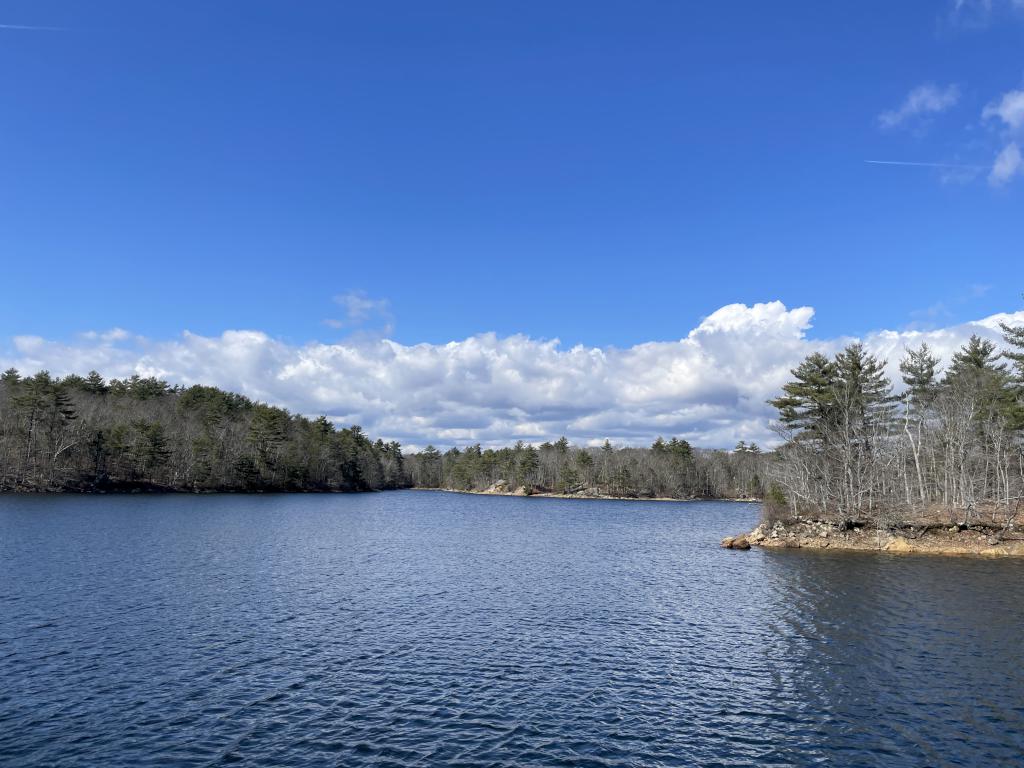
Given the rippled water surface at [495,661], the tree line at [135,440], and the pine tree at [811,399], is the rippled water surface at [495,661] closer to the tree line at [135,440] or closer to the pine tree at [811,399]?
the pine tree at [811,399]

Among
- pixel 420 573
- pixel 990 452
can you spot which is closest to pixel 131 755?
pixel 420 573

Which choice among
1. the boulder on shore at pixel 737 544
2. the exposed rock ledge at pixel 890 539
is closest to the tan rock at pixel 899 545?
the exposed rock ledge at pixel 890 539

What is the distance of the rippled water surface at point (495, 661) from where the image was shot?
19359mm

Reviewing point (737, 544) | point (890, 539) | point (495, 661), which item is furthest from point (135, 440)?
point (890, 539)

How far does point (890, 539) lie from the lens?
220 ft

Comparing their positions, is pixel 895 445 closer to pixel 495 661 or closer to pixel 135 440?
pixel 495 661

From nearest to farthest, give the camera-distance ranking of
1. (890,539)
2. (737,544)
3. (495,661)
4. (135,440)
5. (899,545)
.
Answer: (495,661), (899,545), (890,539), (737,544), (135,440)

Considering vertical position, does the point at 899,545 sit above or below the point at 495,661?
below

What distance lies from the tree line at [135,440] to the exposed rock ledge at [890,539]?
Result: 12892 cm

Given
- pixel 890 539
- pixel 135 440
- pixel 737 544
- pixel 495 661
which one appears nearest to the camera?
pixel 495 661

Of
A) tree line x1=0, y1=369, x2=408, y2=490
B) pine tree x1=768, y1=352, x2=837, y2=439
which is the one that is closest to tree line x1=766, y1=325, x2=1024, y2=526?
pine tree x1=768, y1=352, x2=837, y2=439

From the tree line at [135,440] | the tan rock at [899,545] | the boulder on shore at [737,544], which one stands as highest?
the tree line at [135,440]

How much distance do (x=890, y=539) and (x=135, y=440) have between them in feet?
476

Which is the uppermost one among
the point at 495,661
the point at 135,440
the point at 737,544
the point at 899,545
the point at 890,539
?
the point at 135,440
